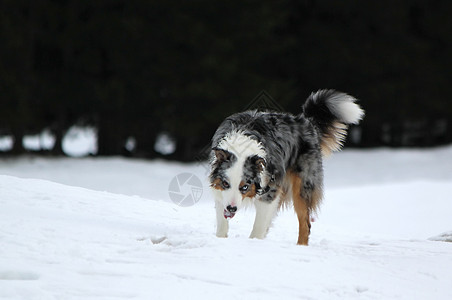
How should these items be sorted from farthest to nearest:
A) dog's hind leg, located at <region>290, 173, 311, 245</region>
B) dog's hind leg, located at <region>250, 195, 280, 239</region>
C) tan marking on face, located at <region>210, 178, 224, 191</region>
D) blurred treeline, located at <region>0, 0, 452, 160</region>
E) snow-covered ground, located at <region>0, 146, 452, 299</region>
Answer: blurred treeline, located at <region>0, 0, 452, 160</region>
dog's hind leg, located at <region>290, 173, 311, 245</region>
dog's hind leg, located at <region>250, 195, 280, 239</region>
tan marking on face, located at <region>210, 178, 224, 191</region>
snow-covered ground, located at <region>0, 146, 452, 299</region>

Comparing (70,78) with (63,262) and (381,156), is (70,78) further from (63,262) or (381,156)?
(63,262)

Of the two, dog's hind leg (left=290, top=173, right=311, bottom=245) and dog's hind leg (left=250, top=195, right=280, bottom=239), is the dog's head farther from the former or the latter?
dog's hind leg (left=290, top=173, right=311, bottom=245)

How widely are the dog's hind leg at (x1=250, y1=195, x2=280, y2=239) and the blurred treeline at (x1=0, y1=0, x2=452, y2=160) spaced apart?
34.5ft

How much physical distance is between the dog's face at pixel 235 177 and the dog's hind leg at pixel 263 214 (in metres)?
0.45

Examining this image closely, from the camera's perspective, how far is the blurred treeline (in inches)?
640

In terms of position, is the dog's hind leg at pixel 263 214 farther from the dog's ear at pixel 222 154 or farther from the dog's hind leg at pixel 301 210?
the dog's ear at pixel 222 154

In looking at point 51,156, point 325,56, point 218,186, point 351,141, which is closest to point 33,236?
point 218,186

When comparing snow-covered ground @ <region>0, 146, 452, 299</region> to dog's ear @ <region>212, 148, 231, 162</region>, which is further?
dog's ear @ <region>212, 148, 231, 162</region>

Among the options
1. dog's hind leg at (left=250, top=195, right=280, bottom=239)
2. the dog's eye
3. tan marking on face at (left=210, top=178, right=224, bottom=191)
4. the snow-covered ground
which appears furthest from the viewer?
dog's hind leg at (left=250, top=195, right=280, bottom=239)

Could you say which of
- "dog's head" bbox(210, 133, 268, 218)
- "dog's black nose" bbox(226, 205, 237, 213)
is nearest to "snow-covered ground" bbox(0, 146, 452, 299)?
"dog's black nose" bbox(226, 205, 237, 213)

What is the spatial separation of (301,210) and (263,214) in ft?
1.61

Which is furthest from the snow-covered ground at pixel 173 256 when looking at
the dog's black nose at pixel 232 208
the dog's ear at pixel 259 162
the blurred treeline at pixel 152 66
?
the blurred treeline at pixel 152 66

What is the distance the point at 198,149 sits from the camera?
63.7 feet

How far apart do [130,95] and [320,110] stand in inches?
418
